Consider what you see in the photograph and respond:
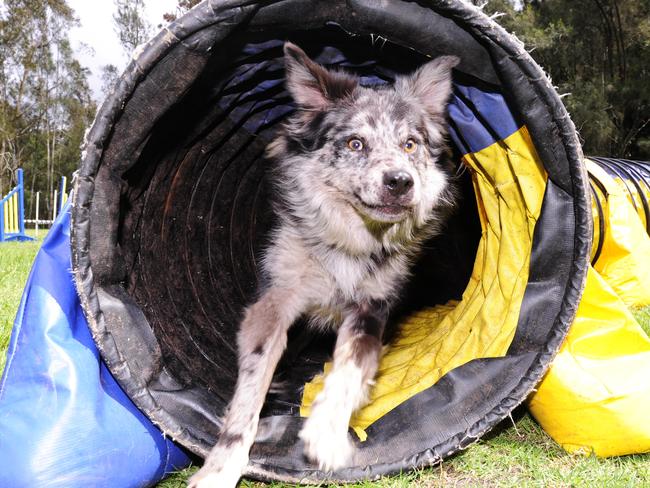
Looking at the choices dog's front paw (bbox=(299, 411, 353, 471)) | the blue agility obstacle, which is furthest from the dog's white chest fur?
the blue agility obstacle

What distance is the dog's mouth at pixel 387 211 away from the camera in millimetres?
3090

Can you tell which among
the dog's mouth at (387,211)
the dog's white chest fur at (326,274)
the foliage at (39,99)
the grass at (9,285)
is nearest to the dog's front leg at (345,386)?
the dog's white chest fur at (326,274)

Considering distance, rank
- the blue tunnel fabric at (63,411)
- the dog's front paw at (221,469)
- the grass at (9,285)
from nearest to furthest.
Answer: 1. the blue tunnel fabric at (63,411)
2. the dog's front paw at (221,469)
3. the grass at (9,285)

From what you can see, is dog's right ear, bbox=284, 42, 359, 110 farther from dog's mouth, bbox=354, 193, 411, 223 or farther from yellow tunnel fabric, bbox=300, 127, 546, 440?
yellow tunnel fabric, bbox=300, 127, 546, 440

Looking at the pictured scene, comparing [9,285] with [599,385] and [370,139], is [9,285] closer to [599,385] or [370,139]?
[370,139]

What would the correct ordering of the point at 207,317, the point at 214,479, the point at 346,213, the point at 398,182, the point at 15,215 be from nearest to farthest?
the point at 214,479 < the point at 398,182 < the point at 346,213 < the point at 207,317 < the point at 15,215

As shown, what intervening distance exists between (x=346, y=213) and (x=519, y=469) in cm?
169

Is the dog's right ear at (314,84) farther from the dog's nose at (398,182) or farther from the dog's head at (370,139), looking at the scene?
the dog's nose at (398,182)

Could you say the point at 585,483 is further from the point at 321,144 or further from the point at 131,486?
the point at 321,144

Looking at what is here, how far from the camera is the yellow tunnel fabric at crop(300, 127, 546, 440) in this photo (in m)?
3.00

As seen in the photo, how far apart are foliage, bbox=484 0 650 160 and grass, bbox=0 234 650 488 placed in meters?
20.6

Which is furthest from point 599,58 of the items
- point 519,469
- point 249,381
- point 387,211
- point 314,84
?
point 249,381

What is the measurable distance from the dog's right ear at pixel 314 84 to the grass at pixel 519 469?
2.19 meters

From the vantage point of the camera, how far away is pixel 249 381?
9.45ft
